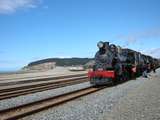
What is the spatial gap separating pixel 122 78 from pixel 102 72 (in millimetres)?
4815

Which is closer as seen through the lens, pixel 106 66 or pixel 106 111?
pixel 106 111

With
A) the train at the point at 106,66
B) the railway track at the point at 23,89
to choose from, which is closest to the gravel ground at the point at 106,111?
the railway track at the point at 23,89

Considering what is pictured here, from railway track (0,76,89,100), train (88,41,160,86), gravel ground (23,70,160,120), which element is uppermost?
train (88,41,160,86)

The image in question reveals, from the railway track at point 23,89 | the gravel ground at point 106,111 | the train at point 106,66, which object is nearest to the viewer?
the gravel ground at point 106,111

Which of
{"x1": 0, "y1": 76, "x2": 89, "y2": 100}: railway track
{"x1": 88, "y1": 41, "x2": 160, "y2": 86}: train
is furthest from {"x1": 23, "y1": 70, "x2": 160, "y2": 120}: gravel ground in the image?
{"x1": 88, "y1": 41, "x2": 160, "y2": 86}: train

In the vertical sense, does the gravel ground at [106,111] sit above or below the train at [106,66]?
below

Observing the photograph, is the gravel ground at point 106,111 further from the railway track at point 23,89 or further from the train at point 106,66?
the train at point 106,66

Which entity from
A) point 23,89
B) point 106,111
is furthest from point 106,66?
point 106,111

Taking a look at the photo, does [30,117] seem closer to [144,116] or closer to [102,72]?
[144,116]

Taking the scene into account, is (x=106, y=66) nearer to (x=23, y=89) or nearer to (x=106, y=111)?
(x=23, y=89)

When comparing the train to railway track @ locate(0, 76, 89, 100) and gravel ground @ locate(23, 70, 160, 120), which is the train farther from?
gravel ground @ locate(23, 70, 160, 120)

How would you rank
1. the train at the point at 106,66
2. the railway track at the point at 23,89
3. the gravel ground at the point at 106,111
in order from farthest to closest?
the train at the point at 106,66, the railway track at the point at 23,89, the gravel ground at the point at 106,111

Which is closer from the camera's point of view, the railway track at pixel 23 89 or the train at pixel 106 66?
the railway track at pixel 23 89

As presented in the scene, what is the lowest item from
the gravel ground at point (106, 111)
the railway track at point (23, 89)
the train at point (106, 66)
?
the gravel ground at point (106, 111)
